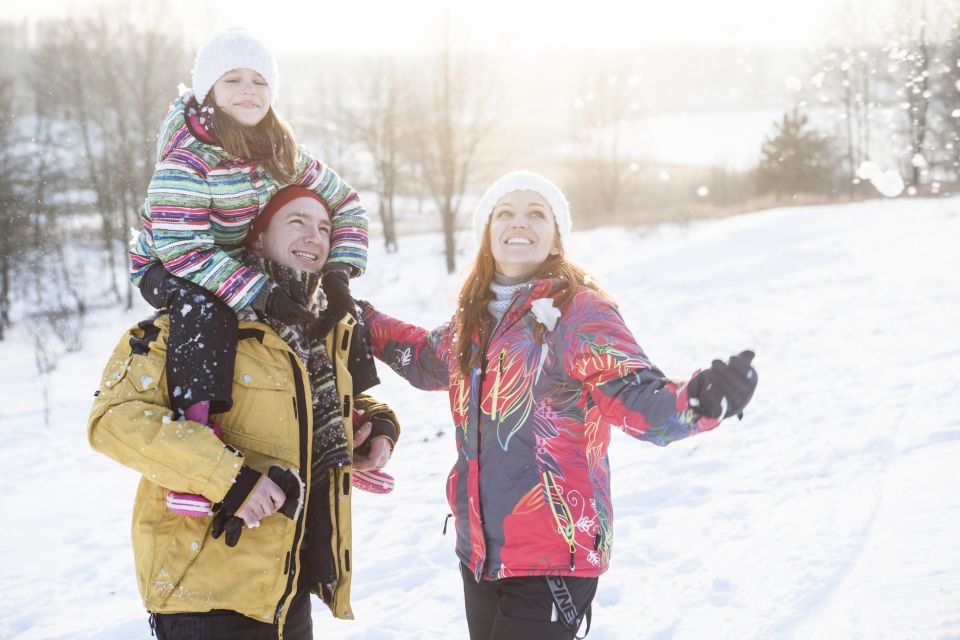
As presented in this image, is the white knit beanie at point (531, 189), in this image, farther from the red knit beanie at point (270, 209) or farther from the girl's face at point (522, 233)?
the red knit beanie at point (270, 209)

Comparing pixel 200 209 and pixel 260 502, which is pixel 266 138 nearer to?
pixel 200 209

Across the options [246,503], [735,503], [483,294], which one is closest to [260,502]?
[246,503]

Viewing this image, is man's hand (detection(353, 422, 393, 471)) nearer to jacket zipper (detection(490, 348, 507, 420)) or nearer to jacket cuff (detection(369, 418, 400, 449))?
jacket cuff (detection(369, 418, 400, 449))

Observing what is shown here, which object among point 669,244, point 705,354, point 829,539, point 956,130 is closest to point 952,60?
point 956,130

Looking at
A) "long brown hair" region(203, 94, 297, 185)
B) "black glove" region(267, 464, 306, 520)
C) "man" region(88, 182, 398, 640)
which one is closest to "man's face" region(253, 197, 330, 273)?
"man" region(88, 182, 398, 640)

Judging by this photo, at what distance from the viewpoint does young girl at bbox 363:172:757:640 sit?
7.04ft

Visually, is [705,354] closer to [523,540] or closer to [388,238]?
[523,540]

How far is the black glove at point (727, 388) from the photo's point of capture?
1773 millimetres

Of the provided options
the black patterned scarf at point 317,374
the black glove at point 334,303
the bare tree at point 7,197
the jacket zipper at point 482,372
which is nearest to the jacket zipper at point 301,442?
the black patterned scarf at point 317,374

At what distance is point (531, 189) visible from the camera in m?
2.63

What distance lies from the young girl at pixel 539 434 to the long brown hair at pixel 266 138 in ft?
2.73

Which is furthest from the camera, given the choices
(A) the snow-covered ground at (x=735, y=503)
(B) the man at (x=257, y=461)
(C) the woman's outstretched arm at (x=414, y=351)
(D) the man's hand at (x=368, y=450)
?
(A) the snow-covered ground at (x=735, y=503)

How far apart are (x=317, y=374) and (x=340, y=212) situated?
636 mm

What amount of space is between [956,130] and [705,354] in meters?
23.6
